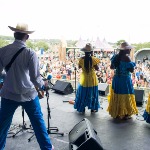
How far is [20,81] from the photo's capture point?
2.34m

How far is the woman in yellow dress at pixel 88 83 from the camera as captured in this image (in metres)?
4.27

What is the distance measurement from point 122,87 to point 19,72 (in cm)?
219

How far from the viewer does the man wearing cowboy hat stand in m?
2.31

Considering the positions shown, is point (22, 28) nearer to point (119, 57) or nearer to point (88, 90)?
point (119, 57)

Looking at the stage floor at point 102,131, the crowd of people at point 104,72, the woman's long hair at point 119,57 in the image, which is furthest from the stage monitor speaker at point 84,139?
the crowd of people at point 104,72

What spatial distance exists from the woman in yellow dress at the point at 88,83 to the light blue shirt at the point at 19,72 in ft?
6.61

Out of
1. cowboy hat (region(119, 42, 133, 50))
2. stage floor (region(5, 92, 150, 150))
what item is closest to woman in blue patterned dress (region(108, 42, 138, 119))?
cowboy hat (region(119, 42, 133, 50))

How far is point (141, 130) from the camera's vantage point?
11.9 feet

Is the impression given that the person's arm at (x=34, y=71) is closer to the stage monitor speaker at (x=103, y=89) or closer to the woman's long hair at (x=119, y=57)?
the woman's long hair at (x=119, y=57)

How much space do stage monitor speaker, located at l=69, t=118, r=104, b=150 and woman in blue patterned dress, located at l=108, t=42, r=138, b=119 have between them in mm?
1339

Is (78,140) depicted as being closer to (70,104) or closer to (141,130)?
(141,130)

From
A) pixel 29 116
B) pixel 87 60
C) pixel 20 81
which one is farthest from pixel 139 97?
pixel 20 81

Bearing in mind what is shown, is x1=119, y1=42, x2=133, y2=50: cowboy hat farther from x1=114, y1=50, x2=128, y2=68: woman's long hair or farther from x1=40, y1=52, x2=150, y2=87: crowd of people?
x1=40, y1=52, x2=150, y2=87: crowd of people

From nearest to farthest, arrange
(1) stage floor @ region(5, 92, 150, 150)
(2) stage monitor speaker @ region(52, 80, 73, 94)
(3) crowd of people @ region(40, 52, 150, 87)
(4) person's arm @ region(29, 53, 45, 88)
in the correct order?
(4) person's arm @ region(29, 53, 45, 88), (1) stage floor @ region(5, 92, 150, 150), (2) stage monitor speaker @ region(52, 80, 73, 94), (3) crowd of people @ region(40, 52, 150, 87)
